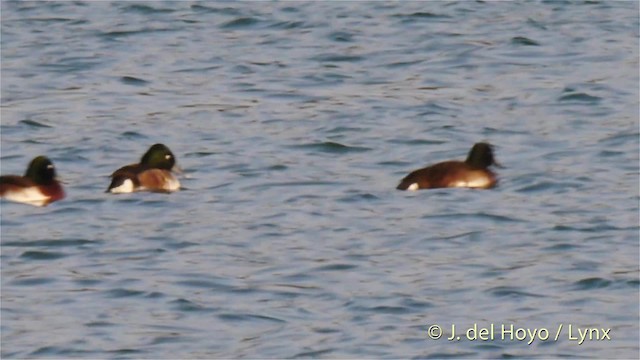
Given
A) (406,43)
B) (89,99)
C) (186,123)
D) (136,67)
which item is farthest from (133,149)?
(406,43)

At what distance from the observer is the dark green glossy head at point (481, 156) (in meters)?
15.8

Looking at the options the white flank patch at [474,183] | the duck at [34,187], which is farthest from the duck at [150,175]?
the white flank patch at [474,183]

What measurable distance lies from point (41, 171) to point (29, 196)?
0.22m

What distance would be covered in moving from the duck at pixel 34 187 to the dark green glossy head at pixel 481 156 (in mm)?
3323

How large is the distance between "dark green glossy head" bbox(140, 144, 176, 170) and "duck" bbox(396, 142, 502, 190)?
1949mm

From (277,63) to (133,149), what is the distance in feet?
14.8

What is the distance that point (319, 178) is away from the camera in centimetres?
1612

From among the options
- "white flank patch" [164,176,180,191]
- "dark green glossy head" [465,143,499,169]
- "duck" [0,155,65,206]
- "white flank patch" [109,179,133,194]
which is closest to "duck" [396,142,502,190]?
"dark green glossy head" [465,143,499,169]

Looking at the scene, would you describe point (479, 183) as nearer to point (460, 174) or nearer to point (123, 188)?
point (460, 174)

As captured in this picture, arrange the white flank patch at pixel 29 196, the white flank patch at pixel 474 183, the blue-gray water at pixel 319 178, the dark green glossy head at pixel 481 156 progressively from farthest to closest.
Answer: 1. the dark green glossy head at pixel 481 156
2. the white flank patch at pixel 474 183
3. the white flank patch at pixel 29 196
4. the blue-gray water at pixel 319 178

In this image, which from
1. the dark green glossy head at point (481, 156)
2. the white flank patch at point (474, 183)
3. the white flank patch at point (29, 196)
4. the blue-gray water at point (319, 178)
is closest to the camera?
the blue-gray water at point (319, 178)

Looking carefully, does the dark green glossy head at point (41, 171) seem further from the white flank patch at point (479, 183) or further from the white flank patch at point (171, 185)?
the white flank patch at point (479, 183)

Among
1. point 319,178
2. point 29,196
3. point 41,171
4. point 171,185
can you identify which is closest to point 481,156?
point 319,178

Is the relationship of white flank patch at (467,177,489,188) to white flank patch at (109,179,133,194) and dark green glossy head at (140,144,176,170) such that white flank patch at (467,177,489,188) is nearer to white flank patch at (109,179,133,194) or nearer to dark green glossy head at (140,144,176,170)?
dark green glossy head at (140,144,176,170)
